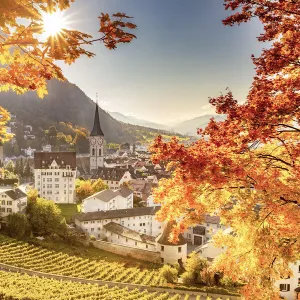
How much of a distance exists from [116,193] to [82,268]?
2362cm

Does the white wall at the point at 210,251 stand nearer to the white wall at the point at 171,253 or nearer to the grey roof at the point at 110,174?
the white wall at the point at 171,253

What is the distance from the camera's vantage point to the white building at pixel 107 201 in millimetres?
51219

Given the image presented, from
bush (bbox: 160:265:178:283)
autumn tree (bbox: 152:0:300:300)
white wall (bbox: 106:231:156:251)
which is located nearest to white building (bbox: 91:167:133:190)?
white wall (bbox: 106:231:156:251)

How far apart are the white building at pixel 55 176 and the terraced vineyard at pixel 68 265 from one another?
25585 millimetres

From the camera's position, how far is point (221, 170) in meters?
7.16

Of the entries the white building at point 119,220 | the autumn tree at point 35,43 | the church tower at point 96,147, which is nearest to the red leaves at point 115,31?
the autumn tree at point 35,43

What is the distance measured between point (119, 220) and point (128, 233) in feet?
14.4

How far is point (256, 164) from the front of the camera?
7.87m

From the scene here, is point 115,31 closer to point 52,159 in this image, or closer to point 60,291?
point 60,291

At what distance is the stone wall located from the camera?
3828cm

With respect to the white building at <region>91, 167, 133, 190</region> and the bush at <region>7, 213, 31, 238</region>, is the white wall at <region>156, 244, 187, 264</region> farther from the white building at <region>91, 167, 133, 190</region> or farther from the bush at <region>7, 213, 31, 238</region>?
the white building at <region>91, 167, 133, 190</region>

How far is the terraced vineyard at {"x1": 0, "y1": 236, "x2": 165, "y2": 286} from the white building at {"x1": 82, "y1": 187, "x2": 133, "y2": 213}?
15.6 meters

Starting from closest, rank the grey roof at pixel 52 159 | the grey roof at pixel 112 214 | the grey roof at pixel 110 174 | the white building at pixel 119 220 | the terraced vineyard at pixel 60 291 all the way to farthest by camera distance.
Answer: the terraced vineyard at pixel 60 291 → the white building at pixel 119 220 → the grey roof at pixel 112 214 → the grey roof at pixel 52 159 → the grey roof at pixel 110 174

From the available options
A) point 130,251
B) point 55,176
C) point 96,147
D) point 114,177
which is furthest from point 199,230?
point 96,147
